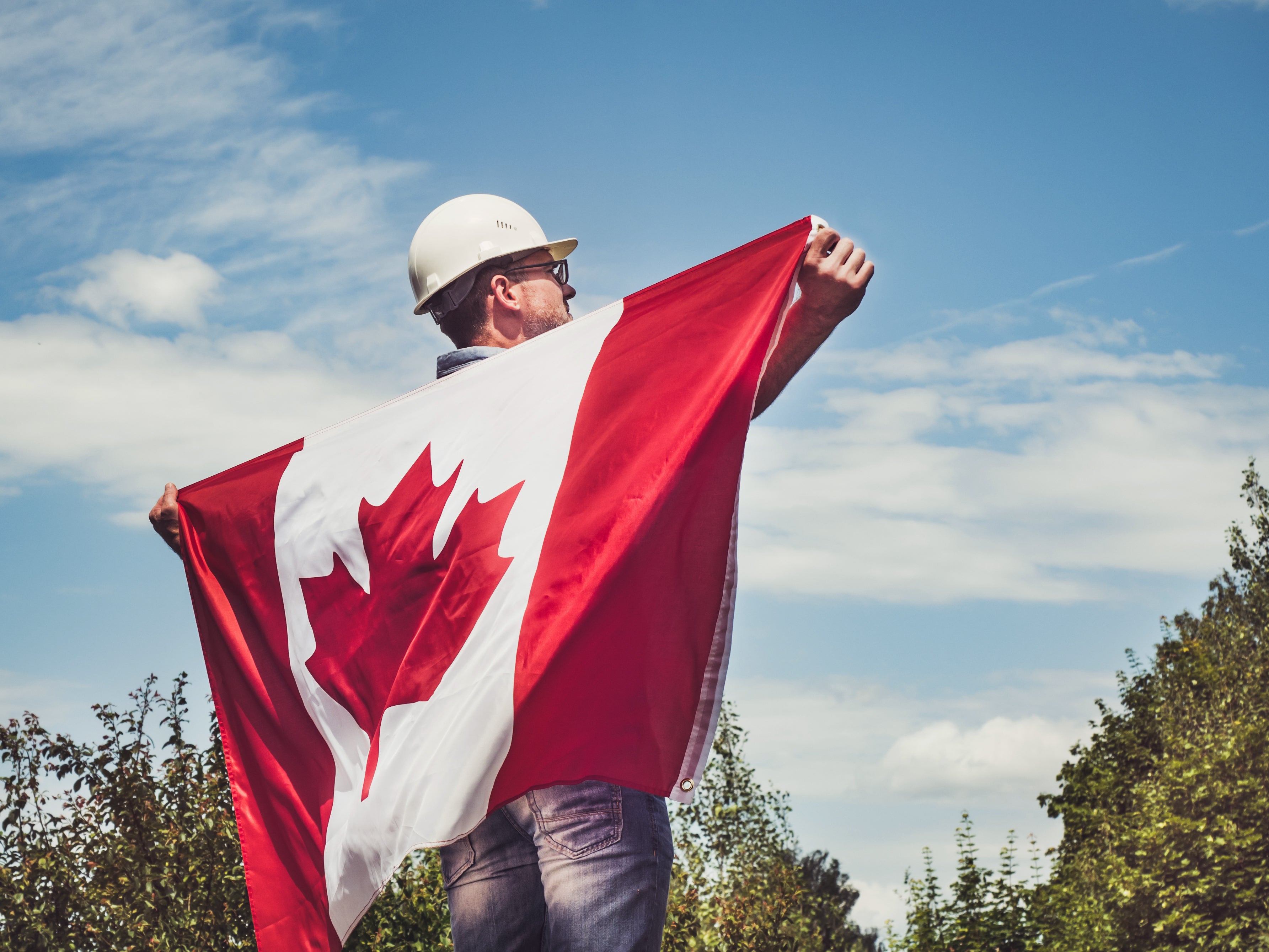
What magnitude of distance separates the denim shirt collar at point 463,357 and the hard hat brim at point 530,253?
227mm

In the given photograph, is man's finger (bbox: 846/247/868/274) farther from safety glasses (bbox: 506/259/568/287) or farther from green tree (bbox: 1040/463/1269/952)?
green tree (bbox: 1040/463/1269/952)

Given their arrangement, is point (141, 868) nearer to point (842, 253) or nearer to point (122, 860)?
point (122, 860)

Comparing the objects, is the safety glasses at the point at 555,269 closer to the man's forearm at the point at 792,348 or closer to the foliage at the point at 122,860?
the man's forearm at the point at 792,348

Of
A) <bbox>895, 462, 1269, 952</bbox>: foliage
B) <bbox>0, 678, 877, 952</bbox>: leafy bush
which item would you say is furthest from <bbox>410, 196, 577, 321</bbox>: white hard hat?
<bbox>895, 462, 1269, 952</bbox>: foliage

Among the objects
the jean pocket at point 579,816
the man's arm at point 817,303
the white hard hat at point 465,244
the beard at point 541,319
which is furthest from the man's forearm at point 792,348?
the jean pocket at point 579,816

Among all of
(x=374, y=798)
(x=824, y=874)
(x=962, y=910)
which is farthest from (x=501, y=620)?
(x=824, y=874)

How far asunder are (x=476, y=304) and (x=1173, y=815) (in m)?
28.5

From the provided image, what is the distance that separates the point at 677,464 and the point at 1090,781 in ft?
134

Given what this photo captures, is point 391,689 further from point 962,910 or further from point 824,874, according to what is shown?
point 824,874

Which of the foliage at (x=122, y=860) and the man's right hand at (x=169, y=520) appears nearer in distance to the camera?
the man's right hand at (x=169, y=520)

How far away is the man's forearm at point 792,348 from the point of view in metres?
3.59

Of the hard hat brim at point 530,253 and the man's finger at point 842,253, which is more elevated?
the hard hat brim at point 530,253

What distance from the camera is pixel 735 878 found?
59.1 feet

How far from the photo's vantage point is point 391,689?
344cm
